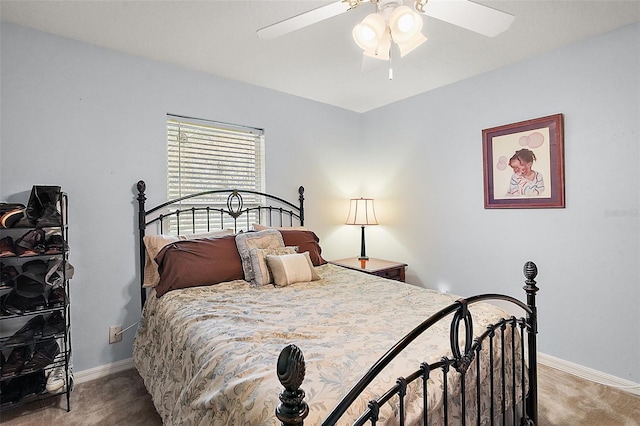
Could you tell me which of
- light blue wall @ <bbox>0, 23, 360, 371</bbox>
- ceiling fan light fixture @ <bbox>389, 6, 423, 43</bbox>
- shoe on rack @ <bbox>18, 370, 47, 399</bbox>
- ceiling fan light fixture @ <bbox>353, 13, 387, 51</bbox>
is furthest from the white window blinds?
ceiling fan light fixture @ <bbox>389, 6, 423, 43</bbox>

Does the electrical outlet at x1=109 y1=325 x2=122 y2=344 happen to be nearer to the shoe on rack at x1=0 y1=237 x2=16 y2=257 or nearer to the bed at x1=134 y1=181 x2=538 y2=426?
the bed at x1=134 y1=181 x2=538 y2=426

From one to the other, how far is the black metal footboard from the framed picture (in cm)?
140

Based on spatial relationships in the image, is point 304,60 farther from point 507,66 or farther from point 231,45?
point 507,66

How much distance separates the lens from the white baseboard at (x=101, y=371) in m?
2.35

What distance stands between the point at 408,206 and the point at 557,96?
164 cm

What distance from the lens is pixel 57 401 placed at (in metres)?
2.12

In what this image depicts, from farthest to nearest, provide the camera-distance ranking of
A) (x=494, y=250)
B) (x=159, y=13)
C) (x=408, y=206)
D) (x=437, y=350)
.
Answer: (x=408, y=206)
(x=494, y=250)
(x=159, y=13)
(x=437, y=350)

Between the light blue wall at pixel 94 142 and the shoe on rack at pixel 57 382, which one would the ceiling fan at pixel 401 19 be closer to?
the light blue wall at pixel 94 142

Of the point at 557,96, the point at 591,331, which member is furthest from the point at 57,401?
the point at 557,96

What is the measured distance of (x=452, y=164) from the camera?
10.7ft

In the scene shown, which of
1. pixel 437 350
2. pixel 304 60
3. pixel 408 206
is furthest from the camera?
pixel 408 206

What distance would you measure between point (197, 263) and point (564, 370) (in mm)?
2904

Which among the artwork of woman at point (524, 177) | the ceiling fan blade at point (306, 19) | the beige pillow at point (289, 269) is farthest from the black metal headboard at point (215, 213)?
the artwork of woman at point (524, 177)

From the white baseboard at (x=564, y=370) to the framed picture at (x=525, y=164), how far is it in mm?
1235
